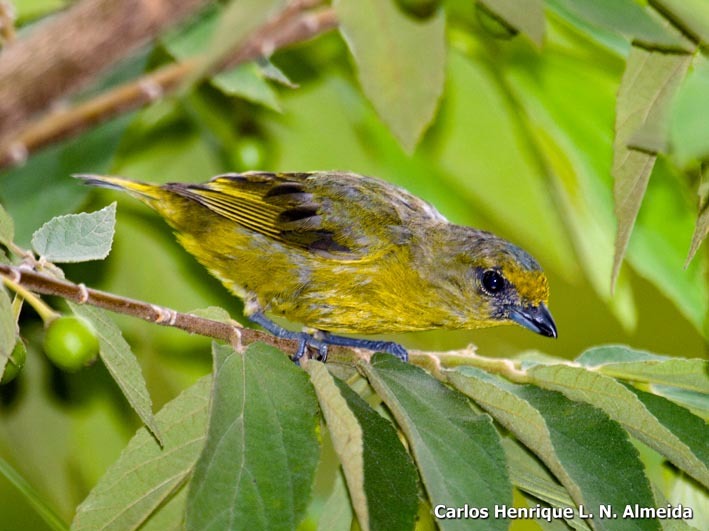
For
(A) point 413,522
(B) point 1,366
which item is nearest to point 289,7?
(B) point 1,366

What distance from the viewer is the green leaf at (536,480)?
1.87 meters

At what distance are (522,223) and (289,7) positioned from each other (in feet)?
4.86

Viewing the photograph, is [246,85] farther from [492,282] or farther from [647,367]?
[492,282]

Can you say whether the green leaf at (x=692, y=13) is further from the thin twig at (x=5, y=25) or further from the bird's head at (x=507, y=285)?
the bird's head at (x=507, y=285)

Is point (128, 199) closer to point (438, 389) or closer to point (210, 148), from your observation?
point (210, 148)

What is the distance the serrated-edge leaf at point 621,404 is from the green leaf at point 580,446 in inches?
2.2

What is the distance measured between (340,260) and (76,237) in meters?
1.60

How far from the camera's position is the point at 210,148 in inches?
119

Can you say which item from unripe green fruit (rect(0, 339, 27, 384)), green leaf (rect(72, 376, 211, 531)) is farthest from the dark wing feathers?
unripe green fruit (rect(0, 339, 27, 384))

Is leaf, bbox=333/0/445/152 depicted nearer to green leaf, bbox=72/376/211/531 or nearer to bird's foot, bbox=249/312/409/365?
green leaf, bbox=72/376/211/531

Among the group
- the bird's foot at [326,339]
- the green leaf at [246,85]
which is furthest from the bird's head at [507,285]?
the green leaf at [246,85]

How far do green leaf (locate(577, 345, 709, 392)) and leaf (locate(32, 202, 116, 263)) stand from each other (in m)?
1.20

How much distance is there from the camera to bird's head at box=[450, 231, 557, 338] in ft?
10.6

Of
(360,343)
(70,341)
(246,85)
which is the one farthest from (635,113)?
(360,343)
